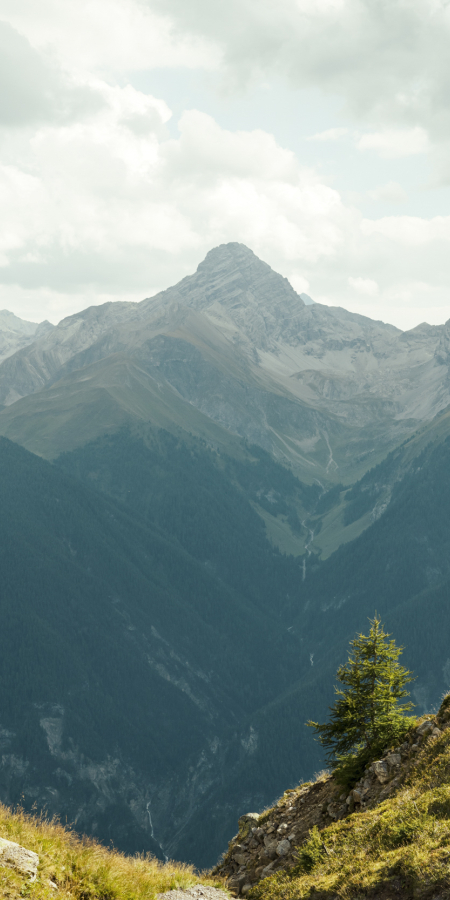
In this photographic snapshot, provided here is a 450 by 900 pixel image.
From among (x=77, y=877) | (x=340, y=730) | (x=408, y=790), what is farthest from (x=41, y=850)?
(x=340, y=730)

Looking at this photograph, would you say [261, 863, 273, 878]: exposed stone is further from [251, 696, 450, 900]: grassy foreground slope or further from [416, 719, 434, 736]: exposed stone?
[416, 719, 434, 736]: exposed stone

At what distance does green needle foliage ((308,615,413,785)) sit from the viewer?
88.6 ft

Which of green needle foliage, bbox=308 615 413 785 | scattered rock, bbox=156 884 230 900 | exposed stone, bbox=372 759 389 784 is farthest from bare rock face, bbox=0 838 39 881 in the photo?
green needle foliage, bbox=308 615 413 785

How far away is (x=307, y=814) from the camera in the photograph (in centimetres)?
2644

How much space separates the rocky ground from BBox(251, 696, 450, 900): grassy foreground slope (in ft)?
1.74

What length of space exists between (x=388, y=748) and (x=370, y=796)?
10.2 feet

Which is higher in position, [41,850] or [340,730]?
[41,850]

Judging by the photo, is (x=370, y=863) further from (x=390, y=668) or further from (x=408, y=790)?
(x=390, y=668)

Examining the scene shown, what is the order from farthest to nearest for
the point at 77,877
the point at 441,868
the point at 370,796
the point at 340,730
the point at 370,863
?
the point at 340,730
the point at 370,796
the point at 370,863
the point at 77,877
the point at 441,868

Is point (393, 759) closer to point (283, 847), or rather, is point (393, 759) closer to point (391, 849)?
point (283, 847)

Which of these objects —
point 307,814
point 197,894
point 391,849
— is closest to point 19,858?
point 197,894

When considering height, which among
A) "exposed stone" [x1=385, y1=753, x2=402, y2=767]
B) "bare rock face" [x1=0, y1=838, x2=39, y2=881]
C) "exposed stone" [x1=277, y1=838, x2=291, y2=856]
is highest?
"bare rock face" [x1=0, y1=838, x2=39, y2=881]

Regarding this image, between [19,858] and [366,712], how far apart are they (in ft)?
57.0

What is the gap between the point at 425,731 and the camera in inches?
996
